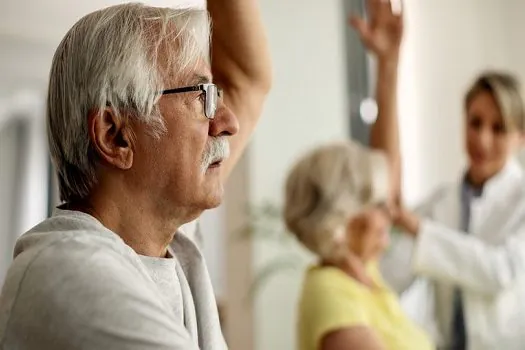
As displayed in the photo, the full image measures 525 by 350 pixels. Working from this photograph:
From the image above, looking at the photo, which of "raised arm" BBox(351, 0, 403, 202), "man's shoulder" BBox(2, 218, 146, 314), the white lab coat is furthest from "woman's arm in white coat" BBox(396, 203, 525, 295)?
"man's shoulder" BBox(2, 218, 146, 314)

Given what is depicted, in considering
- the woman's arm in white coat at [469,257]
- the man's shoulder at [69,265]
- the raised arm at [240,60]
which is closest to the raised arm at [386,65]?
the woman's arm in white coat at [469,257]

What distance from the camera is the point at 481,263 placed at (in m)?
1.66

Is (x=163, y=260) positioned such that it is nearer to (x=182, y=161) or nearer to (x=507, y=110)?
(x=182, y=161)

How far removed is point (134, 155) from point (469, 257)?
122 centimetres

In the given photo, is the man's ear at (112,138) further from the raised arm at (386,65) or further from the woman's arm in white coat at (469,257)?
the woman's arm in white coat at (469,257)

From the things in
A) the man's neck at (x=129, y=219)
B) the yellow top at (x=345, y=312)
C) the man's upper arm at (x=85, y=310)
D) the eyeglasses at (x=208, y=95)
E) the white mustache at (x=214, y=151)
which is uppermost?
the eyeglasses at (x=208, y=95)

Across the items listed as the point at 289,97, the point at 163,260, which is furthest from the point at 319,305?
the point at 289,97

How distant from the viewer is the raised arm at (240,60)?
77 centimetres

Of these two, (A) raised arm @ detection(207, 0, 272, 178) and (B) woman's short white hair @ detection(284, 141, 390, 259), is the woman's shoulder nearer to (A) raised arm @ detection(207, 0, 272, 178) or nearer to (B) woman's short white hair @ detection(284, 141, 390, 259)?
(B) woman's short white hair @ detection(284, 141, 390, 259)

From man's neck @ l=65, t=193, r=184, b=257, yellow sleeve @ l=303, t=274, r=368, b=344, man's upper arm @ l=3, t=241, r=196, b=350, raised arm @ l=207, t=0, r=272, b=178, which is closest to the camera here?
man's upper arm @ l=3, t=241, r=196, b=350

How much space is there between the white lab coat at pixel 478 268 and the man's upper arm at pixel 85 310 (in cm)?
126

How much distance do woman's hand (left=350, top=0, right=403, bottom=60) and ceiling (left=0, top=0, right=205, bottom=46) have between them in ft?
2.74

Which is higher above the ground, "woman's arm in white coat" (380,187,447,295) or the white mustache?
the white mustache

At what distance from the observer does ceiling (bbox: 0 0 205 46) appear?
0.79 meters
